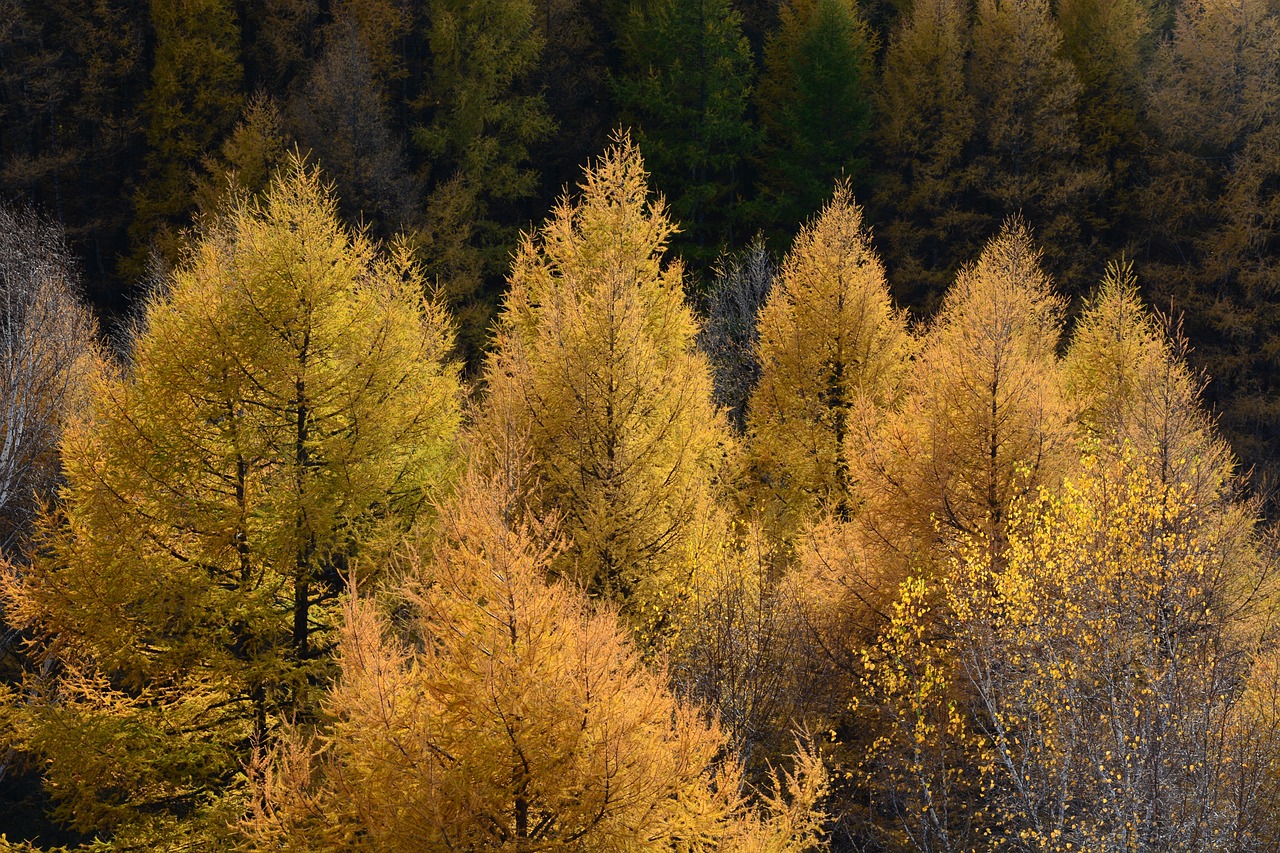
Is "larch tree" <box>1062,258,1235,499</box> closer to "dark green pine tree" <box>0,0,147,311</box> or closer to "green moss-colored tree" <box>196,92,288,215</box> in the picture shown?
"green moss-colored tree" <box>196,92,288,215</box>

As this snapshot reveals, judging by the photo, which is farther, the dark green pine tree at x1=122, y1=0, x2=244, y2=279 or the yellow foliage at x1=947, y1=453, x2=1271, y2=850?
the dark green pine tree at x1=122, y1=0, x2=244, y2=279

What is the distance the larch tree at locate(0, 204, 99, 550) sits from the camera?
1783 cm

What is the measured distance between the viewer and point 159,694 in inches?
532

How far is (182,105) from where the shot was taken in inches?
1478

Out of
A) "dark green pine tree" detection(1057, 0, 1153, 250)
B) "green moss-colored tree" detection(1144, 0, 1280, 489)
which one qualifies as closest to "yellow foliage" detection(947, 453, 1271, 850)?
"green moss-colored tree" detection(1144, 0, 1280, 489)

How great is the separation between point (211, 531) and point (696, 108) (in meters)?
30.8

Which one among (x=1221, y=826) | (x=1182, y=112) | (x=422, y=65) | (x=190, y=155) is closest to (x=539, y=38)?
(x=422, y=65)

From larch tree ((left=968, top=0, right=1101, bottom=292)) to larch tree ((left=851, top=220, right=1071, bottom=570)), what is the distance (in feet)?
74.5

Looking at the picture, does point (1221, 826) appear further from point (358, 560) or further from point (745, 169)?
point (745, 169)

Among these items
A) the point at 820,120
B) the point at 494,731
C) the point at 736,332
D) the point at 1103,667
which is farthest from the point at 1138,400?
the point at 820,120

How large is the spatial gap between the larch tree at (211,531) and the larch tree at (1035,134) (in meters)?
28.7

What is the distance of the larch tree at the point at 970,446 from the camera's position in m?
15.4

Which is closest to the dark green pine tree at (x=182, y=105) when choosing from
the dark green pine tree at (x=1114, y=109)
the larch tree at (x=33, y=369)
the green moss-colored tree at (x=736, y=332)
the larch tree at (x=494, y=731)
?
the larch tree at (x=33, y=369)

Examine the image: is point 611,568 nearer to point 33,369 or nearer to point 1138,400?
point 33,369
